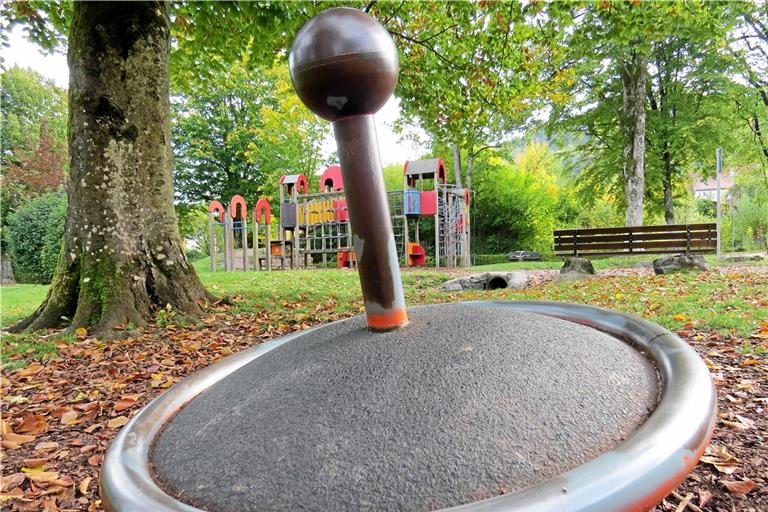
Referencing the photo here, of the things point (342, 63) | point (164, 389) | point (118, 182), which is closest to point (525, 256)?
point (118, 182)

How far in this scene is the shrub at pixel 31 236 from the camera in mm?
22281

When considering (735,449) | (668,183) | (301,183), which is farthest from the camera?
(301,183)

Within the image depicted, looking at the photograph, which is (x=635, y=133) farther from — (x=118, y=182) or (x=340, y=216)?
(x=118, y=182)

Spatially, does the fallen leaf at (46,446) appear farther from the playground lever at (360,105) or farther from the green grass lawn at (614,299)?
the playground lever at (360,105)

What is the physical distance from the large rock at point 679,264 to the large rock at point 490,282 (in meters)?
3.07

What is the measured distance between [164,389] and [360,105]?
3175mm

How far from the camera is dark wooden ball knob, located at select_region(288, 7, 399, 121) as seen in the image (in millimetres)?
1437

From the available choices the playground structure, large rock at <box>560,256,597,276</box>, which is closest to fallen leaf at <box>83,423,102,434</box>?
large rock at <box>560,256,597,276</box>

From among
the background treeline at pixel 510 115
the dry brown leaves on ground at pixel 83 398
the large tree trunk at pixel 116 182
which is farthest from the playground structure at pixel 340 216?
the dry brown leaves on ground at pixel 83 398

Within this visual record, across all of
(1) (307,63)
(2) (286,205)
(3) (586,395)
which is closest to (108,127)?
(1) (307,63)

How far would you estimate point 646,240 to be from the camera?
552 inches

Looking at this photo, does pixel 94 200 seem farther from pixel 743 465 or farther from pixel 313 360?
pixel 743 465

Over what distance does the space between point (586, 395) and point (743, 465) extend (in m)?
1.75

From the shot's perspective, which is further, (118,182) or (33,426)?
(118,182)
